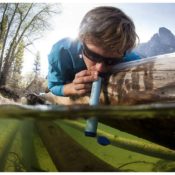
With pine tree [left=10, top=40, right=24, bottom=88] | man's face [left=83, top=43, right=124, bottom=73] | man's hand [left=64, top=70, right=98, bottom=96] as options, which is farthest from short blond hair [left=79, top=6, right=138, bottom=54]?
pine tree [left=10, top=40, right=24, bottom=88]

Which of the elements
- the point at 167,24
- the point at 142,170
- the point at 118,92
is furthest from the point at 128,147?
the point at 167,24

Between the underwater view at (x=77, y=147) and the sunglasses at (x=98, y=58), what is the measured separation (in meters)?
0.28

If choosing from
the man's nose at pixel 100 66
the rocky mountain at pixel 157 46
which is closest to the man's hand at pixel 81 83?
the man's nose at pixel 100 66

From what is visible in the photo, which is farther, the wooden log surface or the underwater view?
the underwater view

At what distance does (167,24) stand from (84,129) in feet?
2.23

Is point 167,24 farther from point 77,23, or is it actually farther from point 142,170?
point 142,170

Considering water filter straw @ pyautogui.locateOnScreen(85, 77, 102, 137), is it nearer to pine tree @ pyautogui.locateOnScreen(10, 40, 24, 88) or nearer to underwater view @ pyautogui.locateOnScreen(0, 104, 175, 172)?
underwater view @ pyautogui.locateOnScreen(0, 104, 175, 172)

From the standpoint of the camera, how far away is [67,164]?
2.55 metres

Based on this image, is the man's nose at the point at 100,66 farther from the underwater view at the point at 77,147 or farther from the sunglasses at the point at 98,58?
the underwater view at the point at 77,147

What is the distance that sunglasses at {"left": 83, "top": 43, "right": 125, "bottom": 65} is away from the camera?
7.73 feet

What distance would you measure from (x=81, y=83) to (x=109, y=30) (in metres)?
0.30

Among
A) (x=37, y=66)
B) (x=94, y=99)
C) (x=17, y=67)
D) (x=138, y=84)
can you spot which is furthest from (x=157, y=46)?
(x=17, y=67)

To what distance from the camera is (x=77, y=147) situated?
252cm

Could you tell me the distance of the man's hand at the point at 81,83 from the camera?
7.79ft
